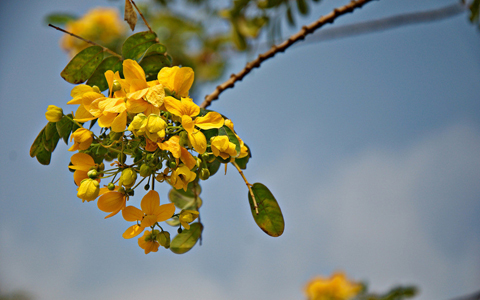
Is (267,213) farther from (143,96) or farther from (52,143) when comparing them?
(52,143)

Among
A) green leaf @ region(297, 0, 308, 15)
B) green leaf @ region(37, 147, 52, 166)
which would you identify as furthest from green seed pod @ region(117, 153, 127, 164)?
green leaf @ region(297, 0, 308, 15)

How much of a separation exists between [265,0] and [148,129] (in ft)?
3.98

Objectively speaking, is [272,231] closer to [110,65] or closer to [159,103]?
[159,103]

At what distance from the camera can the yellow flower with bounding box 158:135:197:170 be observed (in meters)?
0.66

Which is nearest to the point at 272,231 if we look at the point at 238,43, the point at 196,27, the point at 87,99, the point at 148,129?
the point at 148,129

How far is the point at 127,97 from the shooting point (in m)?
0.69

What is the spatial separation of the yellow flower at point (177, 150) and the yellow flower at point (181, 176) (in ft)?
0.05

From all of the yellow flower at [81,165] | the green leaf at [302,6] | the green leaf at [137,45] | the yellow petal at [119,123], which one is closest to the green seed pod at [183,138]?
the yellow petal at [119,123]

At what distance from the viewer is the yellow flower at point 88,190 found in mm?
695

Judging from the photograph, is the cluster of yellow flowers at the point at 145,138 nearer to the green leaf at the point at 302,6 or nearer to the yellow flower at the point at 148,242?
the yellow flower at the point at 148,242

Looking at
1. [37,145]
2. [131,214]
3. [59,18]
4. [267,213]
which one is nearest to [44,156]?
[37,145]

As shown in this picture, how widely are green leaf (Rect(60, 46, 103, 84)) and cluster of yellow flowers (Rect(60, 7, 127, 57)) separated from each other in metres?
2.62

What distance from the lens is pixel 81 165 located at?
743 millimetres

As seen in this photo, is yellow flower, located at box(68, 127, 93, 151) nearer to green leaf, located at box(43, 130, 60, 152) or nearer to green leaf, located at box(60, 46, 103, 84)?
green leaf, located at box(43, 130, 60, 152)
